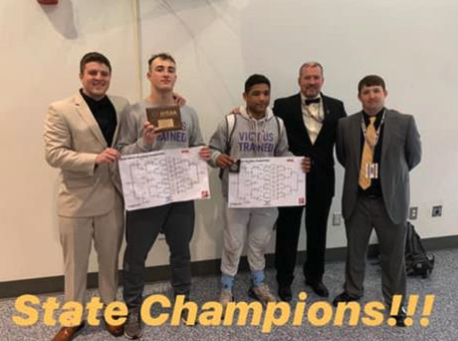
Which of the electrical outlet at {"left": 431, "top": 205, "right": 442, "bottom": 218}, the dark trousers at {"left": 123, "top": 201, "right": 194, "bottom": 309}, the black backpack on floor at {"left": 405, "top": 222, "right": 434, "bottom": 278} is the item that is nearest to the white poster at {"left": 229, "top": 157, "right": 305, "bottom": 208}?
the dark trousers at {"left": 123, "top": 201, "right": 194, "bottom": 309}

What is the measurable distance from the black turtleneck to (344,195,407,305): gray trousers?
1.59 meters

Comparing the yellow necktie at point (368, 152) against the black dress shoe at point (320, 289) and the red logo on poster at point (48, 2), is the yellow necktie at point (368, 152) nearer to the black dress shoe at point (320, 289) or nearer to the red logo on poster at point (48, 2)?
the black dress shoe at point (320, 289)

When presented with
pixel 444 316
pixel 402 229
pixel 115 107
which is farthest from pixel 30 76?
pixel 444 316

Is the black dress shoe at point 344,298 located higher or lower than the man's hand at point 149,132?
lower

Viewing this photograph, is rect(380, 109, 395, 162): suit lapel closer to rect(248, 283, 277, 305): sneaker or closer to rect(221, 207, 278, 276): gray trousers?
rect(221, 207, 278, 276): gray trousers

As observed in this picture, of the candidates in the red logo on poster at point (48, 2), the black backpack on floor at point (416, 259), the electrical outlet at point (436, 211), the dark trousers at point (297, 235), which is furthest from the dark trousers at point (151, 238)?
the electrical outlet at point (436, 211)

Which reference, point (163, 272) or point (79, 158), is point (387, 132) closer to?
point (79, 158)

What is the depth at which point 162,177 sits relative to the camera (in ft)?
7.43

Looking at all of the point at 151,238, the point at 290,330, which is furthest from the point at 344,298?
the point at 151,238

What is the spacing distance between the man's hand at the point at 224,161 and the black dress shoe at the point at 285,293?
3.42 feet

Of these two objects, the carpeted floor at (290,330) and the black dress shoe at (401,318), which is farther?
the black dress shoe at (401,318)

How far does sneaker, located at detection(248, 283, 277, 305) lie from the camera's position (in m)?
2.70

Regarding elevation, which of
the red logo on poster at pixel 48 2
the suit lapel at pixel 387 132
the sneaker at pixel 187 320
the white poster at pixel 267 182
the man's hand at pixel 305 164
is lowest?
the sneaker at pixel 187 320

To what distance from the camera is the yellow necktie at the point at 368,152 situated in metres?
2.37
